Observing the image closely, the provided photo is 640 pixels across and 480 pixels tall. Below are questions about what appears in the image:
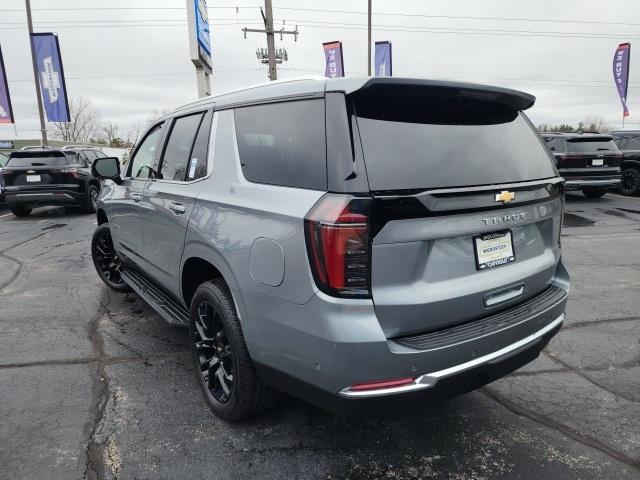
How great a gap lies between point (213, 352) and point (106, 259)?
3064 mm

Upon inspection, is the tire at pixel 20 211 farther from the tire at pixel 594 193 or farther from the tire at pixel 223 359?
the tire at pixel 594 193

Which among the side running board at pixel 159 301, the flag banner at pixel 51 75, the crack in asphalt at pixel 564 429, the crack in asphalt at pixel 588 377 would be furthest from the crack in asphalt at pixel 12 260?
the flag banner at pixel 51 75

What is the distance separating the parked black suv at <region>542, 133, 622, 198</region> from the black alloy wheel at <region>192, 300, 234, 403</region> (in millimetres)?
11596

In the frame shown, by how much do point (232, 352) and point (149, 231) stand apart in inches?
62.7

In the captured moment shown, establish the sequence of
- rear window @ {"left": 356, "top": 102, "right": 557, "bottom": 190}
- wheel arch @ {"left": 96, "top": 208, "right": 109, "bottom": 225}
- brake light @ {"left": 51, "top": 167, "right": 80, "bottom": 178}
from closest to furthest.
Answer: rear window @ {"left": 356, "top": 102, "right": 557, "bottom": 190}
wheel arch @ {"left": 96, "top": 208, "right": 109, "bottom": 225}
brake light @ {"left": 51, "top": 167, "right": 80, "bottom": 178}

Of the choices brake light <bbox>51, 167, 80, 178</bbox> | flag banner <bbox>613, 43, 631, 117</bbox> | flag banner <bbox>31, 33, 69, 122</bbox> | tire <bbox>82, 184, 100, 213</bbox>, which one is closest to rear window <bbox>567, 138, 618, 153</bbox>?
tire <bbox>82, 184, 100, 213</bbox>

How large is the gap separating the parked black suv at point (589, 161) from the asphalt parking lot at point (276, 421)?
345 inches

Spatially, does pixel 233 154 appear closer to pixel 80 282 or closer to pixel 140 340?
pixel 140 340

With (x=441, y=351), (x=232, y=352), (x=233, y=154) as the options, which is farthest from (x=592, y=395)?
(x=233, y=154)

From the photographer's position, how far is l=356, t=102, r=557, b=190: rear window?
2.00 m

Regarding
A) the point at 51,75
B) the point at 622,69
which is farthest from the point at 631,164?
the point at 51,75

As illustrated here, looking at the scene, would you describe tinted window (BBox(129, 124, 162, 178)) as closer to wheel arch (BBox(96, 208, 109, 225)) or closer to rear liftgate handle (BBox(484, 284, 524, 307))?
wheel arch (BBox(96, 208, 109, 225))

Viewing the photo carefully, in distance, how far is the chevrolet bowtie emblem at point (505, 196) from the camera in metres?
2.21

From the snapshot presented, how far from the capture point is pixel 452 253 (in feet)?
6.87
